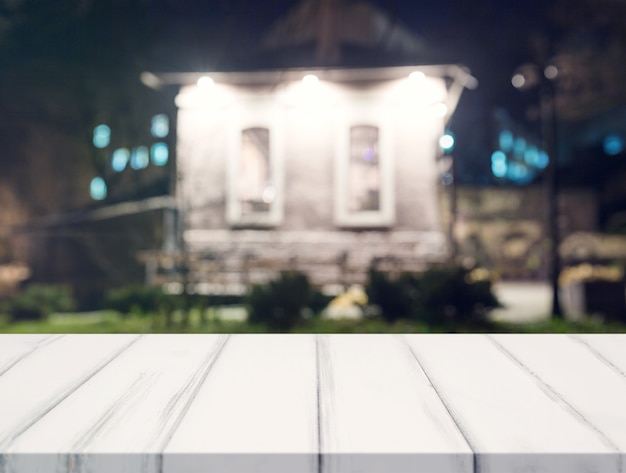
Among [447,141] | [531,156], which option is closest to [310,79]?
[447,141]

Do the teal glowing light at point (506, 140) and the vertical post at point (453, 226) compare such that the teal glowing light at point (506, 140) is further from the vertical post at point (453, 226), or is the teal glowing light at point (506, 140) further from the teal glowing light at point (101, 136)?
the teal glowing light at point (101, 136)

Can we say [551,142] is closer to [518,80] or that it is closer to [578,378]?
[518,80]

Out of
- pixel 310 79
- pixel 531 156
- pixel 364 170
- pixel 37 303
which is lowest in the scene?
pixel 37 303

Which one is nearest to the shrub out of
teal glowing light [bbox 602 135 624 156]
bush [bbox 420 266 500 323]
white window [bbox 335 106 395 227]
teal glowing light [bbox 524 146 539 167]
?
bush [bbox 420 266 500 323]

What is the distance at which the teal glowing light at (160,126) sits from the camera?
26.5ft

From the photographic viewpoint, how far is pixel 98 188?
7461mm

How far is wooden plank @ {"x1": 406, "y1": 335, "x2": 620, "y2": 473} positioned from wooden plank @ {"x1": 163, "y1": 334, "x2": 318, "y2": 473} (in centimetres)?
26

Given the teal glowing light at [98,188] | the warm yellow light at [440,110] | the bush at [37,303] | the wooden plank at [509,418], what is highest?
the warm yellow light at [440,110]

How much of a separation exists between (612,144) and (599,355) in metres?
9.40

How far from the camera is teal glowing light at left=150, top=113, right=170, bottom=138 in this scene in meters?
8.06

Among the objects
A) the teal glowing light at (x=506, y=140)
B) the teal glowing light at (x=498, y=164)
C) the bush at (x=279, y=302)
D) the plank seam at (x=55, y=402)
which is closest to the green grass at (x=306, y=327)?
the bush at (x=279, y=302)

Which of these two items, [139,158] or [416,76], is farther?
[139,158]

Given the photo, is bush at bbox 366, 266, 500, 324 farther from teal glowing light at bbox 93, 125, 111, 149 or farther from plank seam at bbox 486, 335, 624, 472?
teal glowing light at bbox 93, 125, 111, 149

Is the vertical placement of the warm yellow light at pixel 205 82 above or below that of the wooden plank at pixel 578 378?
above
